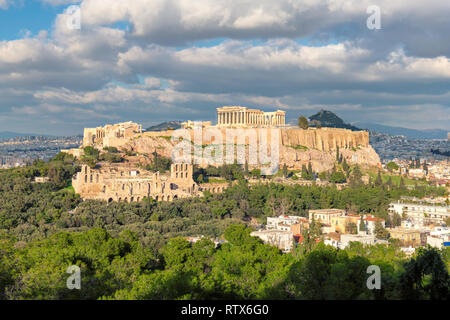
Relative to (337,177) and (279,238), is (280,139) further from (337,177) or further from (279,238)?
(279,238)

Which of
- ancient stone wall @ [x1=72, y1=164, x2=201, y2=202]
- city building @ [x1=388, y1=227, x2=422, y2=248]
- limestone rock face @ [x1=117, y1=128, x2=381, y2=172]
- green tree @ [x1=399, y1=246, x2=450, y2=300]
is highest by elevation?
limestone rock face @ [x1=117, y1=128, x2=381, y2=172]

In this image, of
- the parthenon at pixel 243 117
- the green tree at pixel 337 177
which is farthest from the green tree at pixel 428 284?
the parthenon at pixel 243 117

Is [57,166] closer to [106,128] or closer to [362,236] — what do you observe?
[106,128]

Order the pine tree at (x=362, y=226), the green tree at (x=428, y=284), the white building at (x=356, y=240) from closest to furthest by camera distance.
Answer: the green tree at (x=428, y=284), the white building at (x=356, y=240), the pine tree at (x=362, y=226)

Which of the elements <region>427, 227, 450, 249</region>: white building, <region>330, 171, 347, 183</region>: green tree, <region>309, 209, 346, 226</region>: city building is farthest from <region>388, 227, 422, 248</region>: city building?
<region>330, 171, 347, 183</region>: green tree

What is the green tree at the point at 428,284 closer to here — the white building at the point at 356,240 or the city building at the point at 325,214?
the white building at the point at 356,240

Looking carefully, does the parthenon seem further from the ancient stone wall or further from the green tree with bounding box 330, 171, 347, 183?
the ancient stone wall

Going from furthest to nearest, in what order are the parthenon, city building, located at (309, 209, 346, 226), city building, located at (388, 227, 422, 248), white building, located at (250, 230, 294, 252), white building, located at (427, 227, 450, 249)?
the parthenon < city building, located at (309, 209, 346, 226) < city building, located at (388, 227, 422, 248) < white building, located at (427, 227, 450, 249) < white building, located at (250, 230, 294, 252)

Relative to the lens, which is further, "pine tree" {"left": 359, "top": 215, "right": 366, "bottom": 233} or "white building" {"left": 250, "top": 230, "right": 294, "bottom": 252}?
"pine tree" {"left": 359, "top": 215, "right": 366, "bottom": 233}
